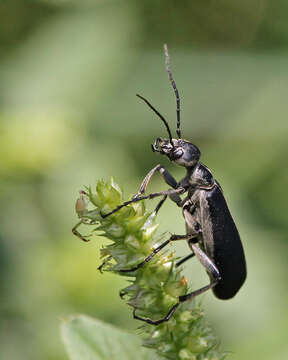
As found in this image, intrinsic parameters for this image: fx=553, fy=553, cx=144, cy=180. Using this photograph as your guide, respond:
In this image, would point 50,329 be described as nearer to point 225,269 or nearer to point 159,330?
point 225,269

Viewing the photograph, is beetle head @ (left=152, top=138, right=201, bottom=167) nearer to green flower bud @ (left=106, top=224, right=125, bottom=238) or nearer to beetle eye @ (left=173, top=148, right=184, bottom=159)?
beetle eye @ (left=173, top=148, right=184, bottom=159)

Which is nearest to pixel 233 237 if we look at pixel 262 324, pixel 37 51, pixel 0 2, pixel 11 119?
pixel 262 324

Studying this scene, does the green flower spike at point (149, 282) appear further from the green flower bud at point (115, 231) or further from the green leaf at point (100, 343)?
the green leaf at point (100, 343)

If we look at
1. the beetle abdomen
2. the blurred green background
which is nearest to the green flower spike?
the beetle abdomen

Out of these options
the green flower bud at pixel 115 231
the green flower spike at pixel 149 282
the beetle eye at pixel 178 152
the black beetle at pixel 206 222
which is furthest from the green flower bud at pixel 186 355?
the beetle eye at pixel 178 152

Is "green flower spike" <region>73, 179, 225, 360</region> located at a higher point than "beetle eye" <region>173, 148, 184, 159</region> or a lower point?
lower

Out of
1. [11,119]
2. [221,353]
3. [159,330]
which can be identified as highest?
[11,119]

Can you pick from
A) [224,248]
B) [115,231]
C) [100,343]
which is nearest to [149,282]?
[115,231]
